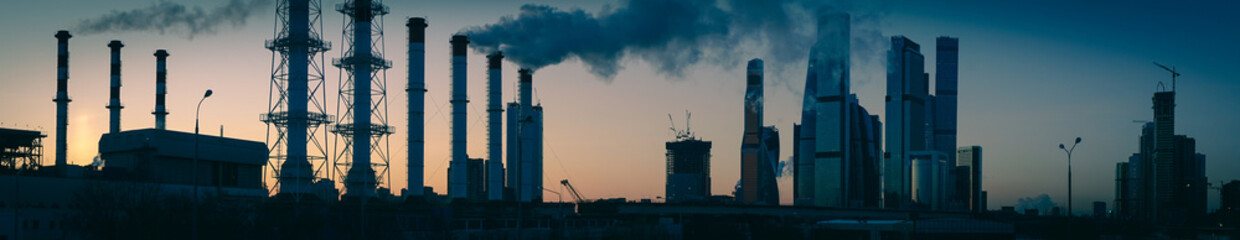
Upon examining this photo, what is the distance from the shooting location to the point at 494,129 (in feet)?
525

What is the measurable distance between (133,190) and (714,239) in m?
99.5

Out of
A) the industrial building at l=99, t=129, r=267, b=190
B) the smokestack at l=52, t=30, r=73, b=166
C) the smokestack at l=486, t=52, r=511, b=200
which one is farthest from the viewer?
the smokestack at l=486, t=52, r=511, b=200

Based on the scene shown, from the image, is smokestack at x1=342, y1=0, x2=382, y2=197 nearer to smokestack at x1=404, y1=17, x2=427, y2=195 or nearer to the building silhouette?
smokestack at x1=404, y1=17, x2=427, y2=195

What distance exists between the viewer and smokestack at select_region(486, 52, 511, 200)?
151625mm

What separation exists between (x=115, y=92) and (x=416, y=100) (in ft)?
140

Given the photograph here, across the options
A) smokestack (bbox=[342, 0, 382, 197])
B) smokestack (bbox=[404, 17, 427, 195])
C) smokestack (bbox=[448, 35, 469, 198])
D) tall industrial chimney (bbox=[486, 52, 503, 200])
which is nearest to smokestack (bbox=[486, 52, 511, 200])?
tall industrial chimney (bbox=[486, 52, 503, 200])

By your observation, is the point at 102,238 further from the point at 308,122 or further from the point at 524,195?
the point at 524,195

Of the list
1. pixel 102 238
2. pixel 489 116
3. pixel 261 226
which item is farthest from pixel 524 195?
pixel 102 238

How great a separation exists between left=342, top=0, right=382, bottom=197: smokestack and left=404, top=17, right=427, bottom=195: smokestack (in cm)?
823

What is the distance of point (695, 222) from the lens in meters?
183

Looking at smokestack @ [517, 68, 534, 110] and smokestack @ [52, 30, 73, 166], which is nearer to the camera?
smokestack @ [52, 30, 73, 166]

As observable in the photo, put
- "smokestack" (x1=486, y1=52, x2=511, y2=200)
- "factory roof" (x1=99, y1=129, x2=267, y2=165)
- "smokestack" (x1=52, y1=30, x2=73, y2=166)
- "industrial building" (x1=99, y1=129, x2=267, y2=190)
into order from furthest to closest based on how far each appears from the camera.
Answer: "smokestack" (x1=486, y1=52, x2=511, y2=200) → "smokestack" (x1=52, y1=30, x2=73, y2=166) → "factory roof" (x1=99, y1=129, x2=267, y2=165) → "industrial building" (x1=99, y1=129, x2=267, y2=190)

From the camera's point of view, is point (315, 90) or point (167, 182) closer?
point (167, 182)

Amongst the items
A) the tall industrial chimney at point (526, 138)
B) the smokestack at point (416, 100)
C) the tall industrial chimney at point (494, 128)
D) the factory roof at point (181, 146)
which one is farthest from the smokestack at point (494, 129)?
the factory roof at point (181, 146)
